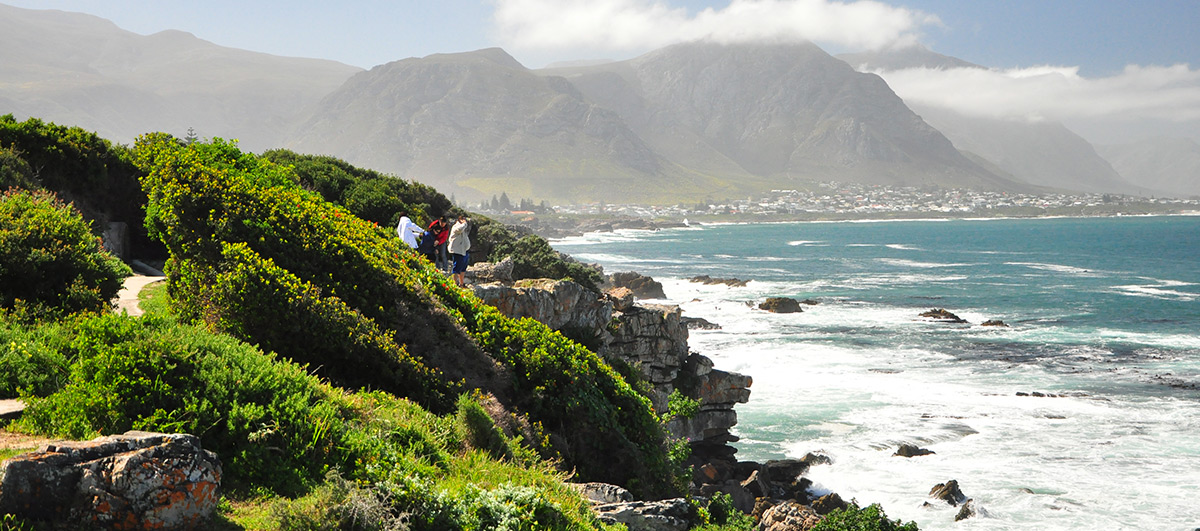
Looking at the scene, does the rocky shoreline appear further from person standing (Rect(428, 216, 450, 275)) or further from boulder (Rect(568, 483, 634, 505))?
boulder (Rect(568, 483, 634, 505))

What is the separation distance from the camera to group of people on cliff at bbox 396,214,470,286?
1947 cm

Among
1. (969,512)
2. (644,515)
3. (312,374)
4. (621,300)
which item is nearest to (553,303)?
(621,300)

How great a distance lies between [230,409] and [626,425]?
26.7 ft

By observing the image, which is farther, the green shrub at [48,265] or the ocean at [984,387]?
the ocean at [984,387]

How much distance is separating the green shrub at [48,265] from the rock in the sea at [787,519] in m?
15.2

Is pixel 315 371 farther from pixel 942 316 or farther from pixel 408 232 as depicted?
pixel 942 316

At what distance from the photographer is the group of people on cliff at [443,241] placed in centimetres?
1947

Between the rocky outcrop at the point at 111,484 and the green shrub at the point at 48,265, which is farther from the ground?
the green shrub at the point at 48,265

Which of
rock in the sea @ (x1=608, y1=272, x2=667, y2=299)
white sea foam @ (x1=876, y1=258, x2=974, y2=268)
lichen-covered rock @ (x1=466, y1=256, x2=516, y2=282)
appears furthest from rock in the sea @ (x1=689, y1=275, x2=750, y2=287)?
lichen-covered rock @ (x1=466, y1=256, x2=516, y2=282)

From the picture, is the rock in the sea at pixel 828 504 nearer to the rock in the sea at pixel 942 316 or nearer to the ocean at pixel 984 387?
the ocean at pixel 984 387

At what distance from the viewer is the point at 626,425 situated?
14.3m

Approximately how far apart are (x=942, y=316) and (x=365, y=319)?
2038 inches

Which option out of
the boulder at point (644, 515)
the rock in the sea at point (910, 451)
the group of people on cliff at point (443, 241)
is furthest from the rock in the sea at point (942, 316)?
the boulder at point (644, 515)

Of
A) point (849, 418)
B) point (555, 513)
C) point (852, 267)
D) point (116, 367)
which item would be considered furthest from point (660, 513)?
point (852, 267)
